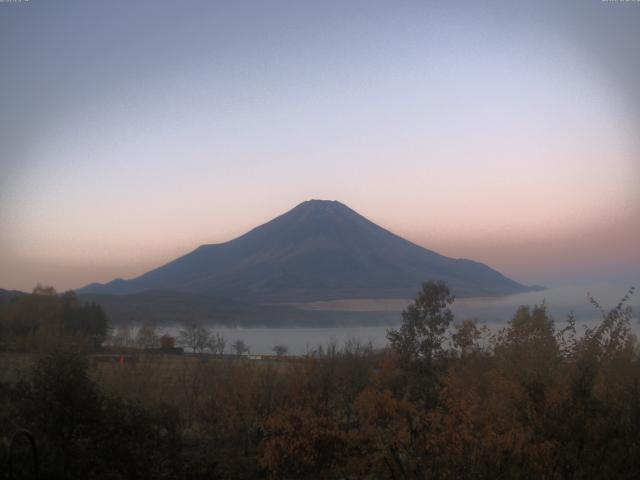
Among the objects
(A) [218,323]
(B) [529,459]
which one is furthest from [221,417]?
(A) [218,323]

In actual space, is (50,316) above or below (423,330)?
above

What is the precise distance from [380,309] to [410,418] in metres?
109

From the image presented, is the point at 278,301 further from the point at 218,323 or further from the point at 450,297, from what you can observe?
the point at 450,297

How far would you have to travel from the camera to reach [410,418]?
52.0 feet

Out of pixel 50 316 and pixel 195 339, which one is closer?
pixel 50 316

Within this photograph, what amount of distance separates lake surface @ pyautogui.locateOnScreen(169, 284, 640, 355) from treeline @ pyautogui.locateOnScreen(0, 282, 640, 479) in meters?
11.4

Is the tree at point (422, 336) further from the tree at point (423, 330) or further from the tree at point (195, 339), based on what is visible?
the tree at point (195, 339)

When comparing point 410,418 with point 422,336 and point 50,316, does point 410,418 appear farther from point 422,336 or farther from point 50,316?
point 50,316

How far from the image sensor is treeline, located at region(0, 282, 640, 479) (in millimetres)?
12234

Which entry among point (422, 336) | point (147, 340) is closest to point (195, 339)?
point (147, 340)

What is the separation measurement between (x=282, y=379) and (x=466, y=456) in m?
18.0

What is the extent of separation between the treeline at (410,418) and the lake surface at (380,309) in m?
11.4

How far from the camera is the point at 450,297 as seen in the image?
25.0m

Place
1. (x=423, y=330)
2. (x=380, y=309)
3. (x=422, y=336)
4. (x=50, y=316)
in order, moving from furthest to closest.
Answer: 1. (x=380, y=309)
2. (x=50, y=316)
3. (x=422, y=336)
4. (x=423, y=330)
